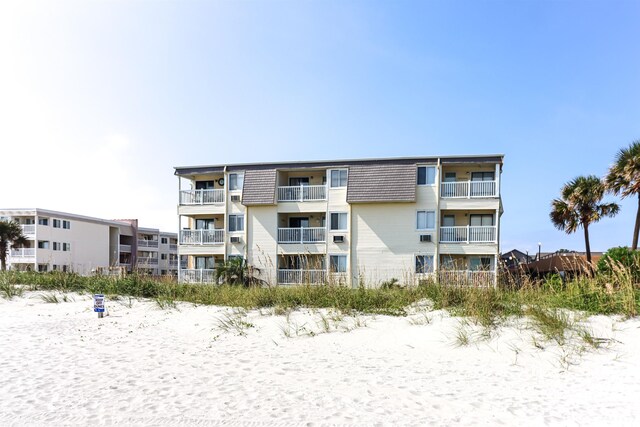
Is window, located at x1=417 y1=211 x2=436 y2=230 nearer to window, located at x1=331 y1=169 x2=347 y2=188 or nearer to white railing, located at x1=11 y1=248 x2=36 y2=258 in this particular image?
window, located at x1=331 y1=169 x2=347 y2=188

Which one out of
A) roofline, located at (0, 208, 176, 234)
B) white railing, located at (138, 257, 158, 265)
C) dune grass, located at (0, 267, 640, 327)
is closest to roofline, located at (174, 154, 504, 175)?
dune grass, located at (0, 267, 640, 327)

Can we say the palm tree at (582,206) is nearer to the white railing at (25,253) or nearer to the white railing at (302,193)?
the white railing at (302,193)

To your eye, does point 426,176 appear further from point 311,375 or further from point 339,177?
point 311,375

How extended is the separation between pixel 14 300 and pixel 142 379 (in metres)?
11.6

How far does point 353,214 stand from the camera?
96.3 feet

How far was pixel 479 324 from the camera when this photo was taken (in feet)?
29.5

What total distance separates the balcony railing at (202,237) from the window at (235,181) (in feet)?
11.5

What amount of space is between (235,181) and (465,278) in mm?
23475

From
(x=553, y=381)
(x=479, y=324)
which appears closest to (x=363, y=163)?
(x=479, y=324)

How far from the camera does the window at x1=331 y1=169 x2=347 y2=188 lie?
29.9m

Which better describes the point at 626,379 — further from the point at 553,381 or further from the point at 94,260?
the point at 94,260

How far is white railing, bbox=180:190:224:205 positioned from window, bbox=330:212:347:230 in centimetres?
895

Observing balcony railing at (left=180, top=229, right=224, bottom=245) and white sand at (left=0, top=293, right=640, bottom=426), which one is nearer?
white sand at (left=0, top=293, right=640, bottom=426)

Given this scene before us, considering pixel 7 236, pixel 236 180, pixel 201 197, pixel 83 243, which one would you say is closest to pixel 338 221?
pixel 236 180
